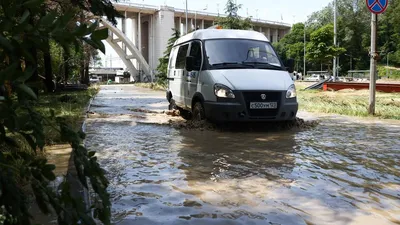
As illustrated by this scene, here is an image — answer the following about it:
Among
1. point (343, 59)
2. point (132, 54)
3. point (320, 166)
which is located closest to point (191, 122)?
point (320, 166)

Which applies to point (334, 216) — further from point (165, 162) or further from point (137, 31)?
point (137, 31)

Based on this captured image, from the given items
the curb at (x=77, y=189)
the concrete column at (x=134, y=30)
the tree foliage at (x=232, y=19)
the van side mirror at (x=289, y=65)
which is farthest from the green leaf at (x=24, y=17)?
the concrete column at (x=134, y=30)

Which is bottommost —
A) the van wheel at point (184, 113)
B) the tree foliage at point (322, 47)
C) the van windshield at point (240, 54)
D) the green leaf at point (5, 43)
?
the van wheel at point (184, 113)

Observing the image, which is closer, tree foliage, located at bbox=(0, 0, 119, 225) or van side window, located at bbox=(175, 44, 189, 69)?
tree foliage, located at bbox=(0, 0, 119, 225)

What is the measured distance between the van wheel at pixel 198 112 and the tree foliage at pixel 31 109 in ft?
23.5

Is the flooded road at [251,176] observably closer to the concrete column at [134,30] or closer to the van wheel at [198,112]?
the van wheel at [198,112]

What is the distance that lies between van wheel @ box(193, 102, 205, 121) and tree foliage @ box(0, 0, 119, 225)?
7.15m

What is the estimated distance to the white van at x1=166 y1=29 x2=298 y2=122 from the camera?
7.96m

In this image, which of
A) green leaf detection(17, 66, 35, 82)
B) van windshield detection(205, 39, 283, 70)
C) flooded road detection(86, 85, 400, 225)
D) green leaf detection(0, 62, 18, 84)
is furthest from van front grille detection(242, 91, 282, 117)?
green leaf detection(0, 62, 18, 84)

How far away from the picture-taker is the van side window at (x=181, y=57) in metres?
10.2

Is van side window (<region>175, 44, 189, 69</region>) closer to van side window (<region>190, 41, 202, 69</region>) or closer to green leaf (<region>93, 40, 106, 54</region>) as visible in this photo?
van side window (<region>190, 41, 202, 69</region>)

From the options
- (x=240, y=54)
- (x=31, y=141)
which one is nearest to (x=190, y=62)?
(x=240, y=54)

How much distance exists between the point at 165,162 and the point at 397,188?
2.80 m

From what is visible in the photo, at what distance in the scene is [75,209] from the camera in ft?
4.76
